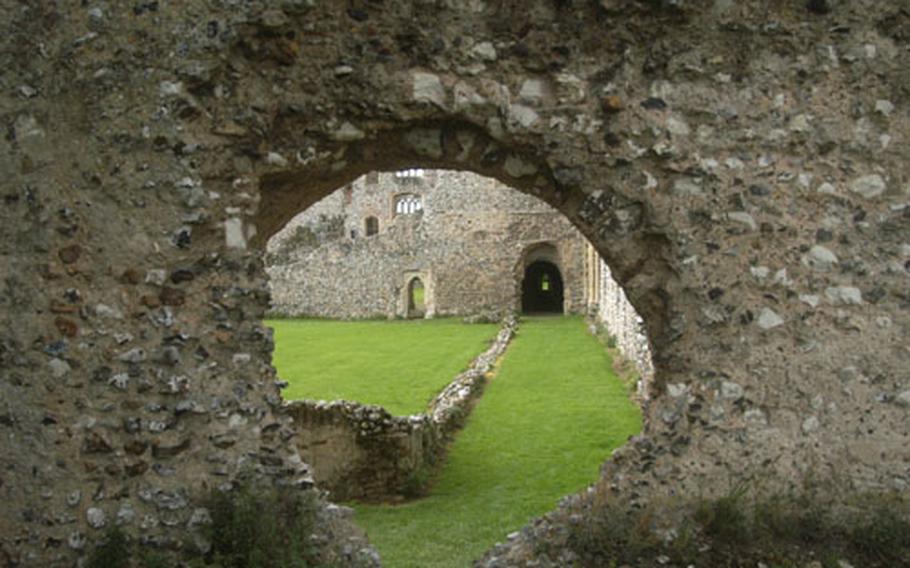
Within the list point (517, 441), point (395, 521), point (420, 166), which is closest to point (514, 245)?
point (517, 441)

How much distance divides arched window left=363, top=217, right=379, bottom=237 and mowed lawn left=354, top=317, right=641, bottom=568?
22.2m

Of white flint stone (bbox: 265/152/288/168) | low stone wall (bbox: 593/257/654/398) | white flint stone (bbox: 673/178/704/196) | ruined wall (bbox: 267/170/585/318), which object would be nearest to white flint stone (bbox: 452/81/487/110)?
white flint stone (bbox: 265/152/288/168)

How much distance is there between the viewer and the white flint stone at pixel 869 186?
3807mm

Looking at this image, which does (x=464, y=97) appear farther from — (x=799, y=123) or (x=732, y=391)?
Answer: (x=732, y=391)

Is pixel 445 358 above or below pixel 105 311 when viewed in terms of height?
below

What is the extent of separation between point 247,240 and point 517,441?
18.6ft

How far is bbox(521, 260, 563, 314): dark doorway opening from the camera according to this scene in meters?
29.2

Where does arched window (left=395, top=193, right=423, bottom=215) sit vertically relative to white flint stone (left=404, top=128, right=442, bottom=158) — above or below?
above

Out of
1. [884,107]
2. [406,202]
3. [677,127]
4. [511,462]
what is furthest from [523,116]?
[406,202]

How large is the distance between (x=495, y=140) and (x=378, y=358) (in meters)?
11.5

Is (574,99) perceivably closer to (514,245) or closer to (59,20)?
(59,20)

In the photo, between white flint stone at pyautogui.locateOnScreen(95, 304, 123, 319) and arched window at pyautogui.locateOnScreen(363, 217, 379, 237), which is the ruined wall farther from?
white flint stone at pyautogui.locateOnScreen(95, 304, 123, 319)

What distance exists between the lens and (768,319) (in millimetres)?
3762

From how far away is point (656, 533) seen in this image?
12.0ft
